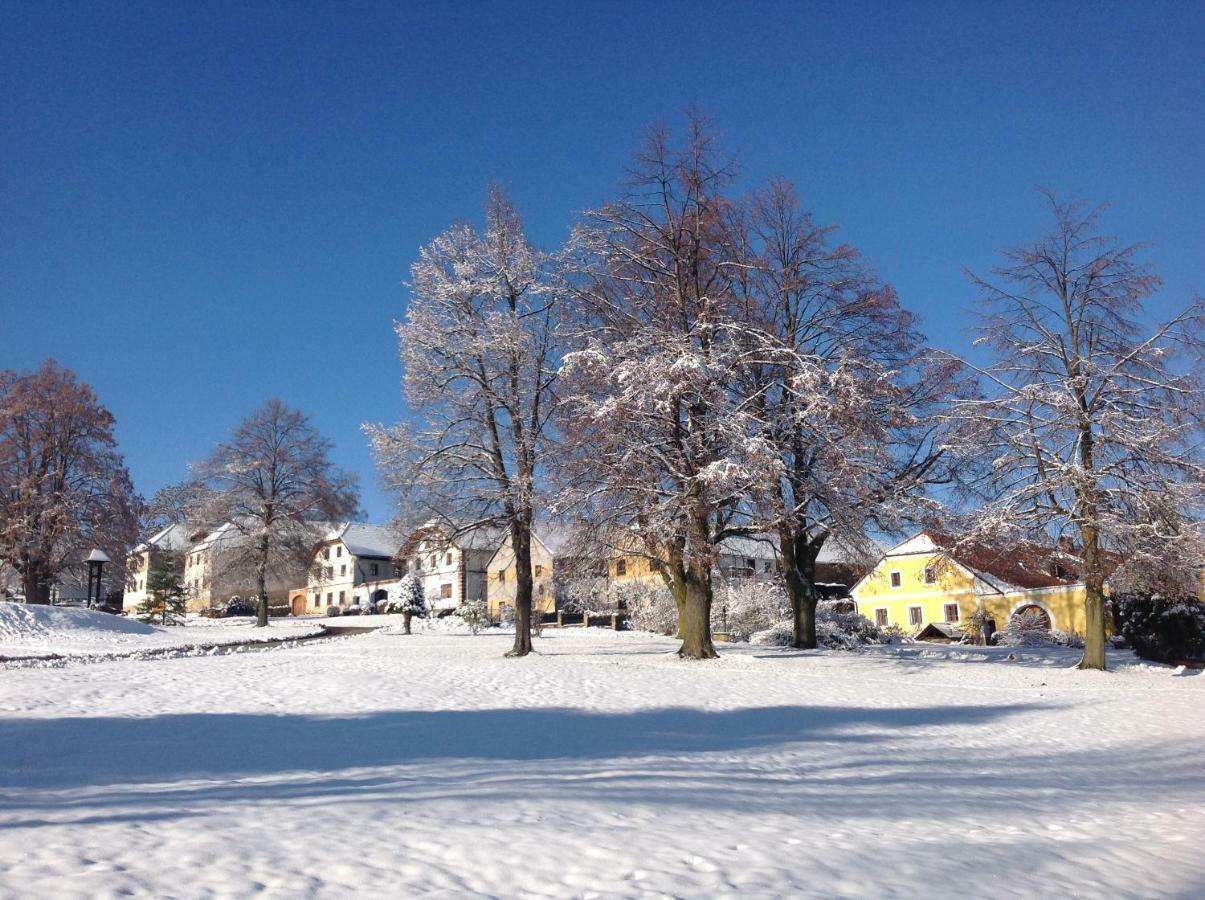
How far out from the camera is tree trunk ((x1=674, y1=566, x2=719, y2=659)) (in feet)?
75.5

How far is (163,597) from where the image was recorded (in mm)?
47469

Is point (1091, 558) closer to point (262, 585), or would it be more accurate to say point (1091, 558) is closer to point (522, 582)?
point (522, 582)

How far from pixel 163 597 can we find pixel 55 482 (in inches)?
405

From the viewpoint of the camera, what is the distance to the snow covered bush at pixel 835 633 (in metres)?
29.8

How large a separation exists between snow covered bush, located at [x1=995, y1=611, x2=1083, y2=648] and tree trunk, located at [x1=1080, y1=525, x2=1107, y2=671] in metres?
→ 15.0

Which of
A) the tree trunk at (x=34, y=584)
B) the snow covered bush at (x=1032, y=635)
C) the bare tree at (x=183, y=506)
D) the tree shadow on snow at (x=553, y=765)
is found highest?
the bare tree at (x=183, y=506)

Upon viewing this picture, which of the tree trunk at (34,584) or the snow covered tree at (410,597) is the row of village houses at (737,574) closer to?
the snow covered tree at (410,597)

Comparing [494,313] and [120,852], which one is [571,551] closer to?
[494,313]

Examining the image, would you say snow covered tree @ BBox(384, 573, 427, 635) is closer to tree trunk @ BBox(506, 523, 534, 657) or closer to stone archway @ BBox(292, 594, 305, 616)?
tree trunk @ BBox(506, 523, 534, 657)

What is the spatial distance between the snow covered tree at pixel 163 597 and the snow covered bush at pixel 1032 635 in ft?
132

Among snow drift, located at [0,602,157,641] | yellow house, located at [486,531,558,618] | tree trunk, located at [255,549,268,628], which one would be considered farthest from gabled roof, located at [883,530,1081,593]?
yellow house, located at [486,531,558,618]

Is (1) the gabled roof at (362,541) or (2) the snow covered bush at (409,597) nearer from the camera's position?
(2) the snow covered bush at (409,597)

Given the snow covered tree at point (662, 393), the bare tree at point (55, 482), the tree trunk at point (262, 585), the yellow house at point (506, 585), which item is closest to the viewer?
the snow covered tree at point (662, 393)

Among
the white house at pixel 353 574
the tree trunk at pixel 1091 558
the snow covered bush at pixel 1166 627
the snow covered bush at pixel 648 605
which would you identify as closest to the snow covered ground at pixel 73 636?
the snow covered bush at pixel 648 605
